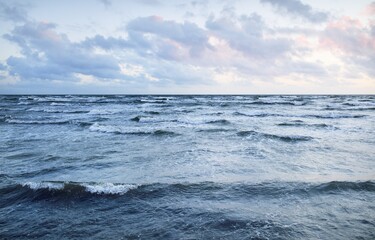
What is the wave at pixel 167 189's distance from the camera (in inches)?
277

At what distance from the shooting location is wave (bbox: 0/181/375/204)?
7027mm

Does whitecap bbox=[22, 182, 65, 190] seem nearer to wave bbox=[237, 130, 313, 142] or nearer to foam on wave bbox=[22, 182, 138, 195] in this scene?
foam on wave bbox=[22, 182, 138, 195]

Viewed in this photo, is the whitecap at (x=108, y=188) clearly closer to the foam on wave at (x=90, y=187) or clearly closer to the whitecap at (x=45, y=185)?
the foam on wave at (x=90, y=187)

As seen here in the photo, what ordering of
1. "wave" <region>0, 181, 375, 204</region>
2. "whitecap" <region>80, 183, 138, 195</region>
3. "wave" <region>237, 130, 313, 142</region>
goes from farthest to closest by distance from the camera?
"wave" <region>237, 130, 313, 142</region>
"whitecap" <region>80, 183, 138, 195</region>
"wave" <region>0, 181, 375, 204</region>

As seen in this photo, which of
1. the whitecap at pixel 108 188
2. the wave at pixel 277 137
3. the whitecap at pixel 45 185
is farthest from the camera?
the wave at pixel 277 137

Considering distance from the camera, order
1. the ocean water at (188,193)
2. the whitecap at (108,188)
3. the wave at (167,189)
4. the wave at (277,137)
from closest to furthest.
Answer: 1. the ocean water at (188,193)
2. the wave at (167,189)
3. the whitecap at (108,188)
4. the wave at (277,137)

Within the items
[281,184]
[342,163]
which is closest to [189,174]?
[281,184]

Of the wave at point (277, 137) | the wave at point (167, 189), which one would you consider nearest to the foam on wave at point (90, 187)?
the wave at point (167, 189)

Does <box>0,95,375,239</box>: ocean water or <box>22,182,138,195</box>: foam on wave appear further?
<box>22,182,138,195</box>: foam on wave

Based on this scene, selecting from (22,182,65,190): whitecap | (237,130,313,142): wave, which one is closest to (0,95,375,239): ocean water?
(22,182,65,190): whitecap

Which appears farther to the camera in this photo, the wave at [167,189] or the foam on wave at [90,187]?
the foam on wave at [90,187]

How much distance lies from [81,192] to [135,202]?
1.52 meters

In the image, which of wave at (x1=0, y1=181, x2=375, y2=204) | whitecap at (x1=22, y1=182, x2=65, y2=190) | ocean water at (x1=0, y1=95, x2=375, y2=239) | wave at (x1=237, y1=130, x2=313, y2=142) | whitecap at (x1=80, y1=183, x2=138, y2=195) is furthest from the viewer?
wave at (x1=237, y1=130, x2=313, y2=142)

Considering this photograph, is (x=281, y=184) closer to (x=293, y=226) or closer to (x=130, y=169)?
(x=293, y=226)
